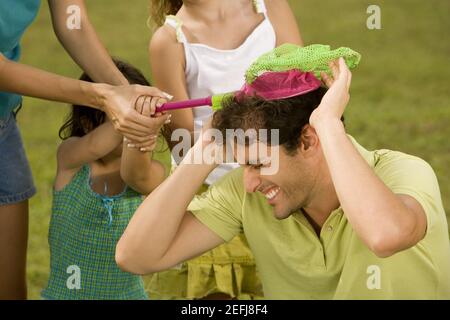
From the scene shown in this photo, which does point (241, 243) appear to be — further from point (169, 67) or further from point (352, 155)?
point (352, 155)

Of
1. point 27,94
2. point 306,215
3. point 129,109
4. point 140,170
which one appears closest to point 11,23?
point 27,94

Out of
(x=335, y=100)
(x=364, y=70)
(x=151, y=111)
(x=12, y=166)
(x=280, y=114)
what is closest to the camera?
(x=335, y=100)

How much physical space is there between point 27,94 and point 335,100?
1.03 m

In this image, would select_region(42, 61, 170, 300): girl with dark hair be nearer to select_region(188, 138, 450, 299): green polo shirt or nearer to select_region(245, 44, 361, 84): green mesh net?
select_region(188, 138, 450, 299): green polo shirt

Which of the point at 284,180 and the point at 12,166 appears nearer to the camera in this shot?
the point at 284,180

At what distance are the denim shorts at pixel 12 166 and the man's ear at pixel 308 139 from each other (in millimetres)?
1076

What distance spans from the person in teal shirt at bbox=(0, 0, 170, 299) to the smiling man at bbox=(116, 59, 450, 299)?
1.07ft

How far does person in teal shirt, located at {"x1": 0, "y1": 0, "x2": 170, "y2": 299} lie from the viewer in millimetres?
3160

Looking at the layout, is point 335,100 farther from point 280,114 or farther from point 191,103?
point 191,103

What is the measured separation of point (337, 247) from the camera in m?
2.88

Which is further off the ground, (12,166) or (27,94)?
(27,94)

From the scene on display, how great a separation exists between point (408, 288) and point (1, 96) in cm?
141

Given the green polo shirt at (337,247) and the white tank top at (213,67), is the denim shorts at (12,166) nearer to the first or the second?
the white tank top at (213,67)

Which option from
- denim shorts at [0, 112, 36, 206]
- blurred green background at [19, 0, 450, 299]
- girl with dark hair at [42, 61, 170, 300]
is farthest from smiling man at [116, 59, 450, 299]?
blurred green background at [19, 0, 450, 299]
